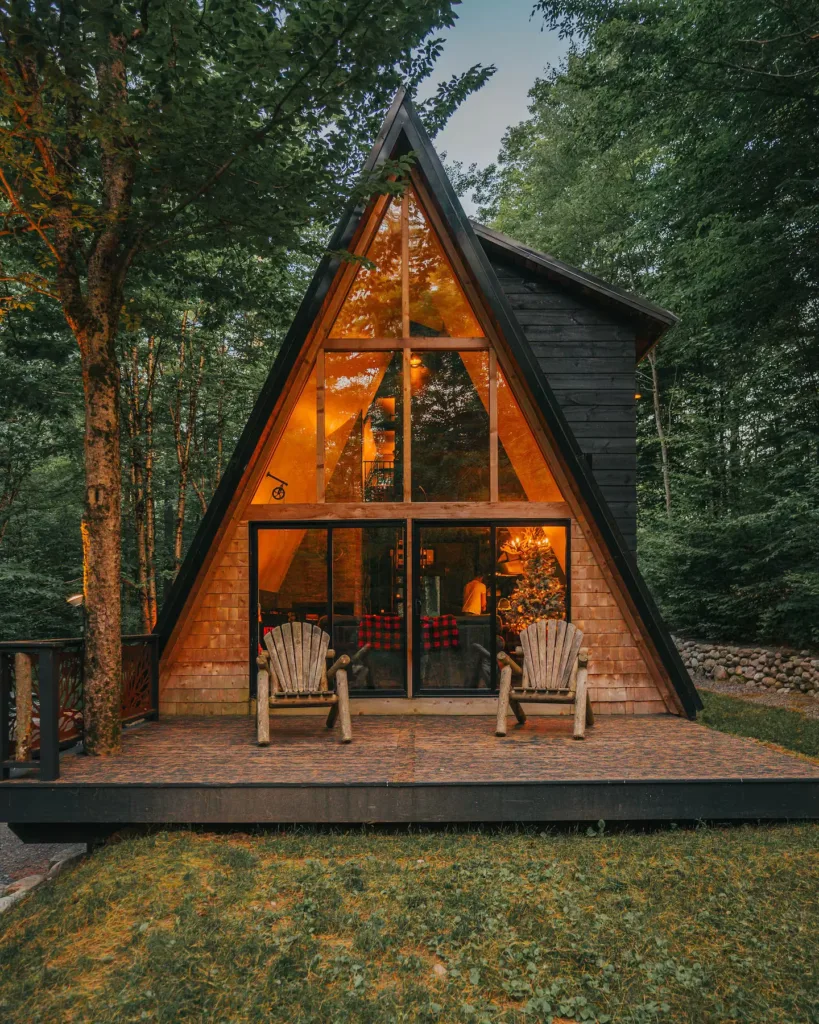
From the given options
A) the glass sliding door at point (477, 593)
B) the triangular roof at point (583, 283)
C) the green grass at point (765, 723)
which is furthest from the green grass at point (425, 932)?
the triangular roof at point (583, 283)

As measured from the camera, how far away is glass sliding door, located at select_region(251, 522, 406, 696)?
6492 millimetres

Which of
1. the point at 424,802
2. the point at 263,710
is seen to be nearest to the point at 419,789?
the point at 424,802

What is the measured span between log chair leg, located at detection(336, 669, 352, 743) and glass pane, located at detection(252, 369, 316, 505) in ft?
6.28

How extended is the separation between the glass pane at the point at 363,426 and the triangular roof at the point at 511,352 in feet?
1.88

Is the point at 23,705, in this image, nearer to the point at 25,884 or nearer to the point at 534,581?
the point at 25,884

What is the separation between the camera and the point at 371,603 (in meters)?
6.50

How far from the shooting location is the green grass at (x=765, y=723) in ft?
22.1

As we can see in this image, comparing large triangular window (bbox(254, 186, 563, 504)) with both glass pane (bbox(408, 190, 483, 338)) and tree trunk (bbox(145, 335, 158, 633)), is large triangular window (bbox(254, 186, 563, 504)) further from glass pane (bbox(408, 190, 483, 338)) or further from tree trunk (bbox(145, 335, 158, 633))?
tree trunk (bbox(145, 335, 158, 633))

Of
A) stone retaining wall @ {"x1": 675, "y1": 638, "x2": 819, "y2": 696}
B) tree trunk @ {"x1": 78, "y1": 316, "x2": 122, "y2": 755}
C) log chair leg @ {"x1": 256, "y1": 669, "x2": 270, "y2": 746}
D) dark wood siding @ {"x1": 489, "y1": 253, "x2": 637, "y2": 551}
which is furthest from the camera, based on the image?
stone retaining wall @ {"x1": 675, "y1": 638, "x2": 819, "y2": 696}

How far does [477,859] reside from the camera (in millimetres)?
3766

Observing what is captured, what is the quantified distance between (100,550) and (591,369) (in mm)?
5352

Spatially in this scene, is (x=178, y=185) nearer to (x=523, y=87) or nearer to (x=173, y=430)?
(x=173, y=430)

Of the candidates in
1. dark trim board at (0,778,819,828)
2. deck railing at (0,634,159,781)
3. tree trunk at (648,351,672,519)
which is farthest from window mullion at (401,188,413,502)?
tree trunk at (648,351,672,519)

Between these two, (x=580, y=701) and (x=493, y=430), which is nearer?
(x=580, y=701)
